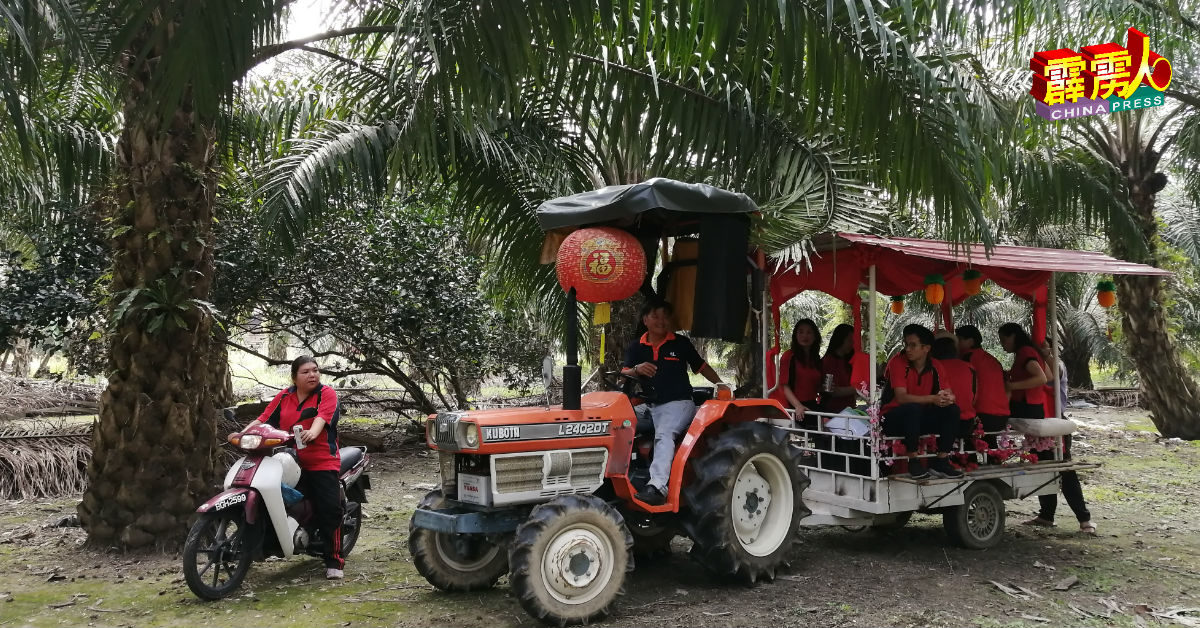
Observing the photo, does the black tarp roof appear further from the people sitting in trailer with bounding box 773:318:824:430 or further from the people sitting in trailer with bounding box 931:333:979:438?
the people sitting in trailer with bounding box 931:333:979:438

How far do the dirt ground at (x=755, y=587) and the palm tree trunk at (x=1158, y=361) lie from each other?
7.76 m

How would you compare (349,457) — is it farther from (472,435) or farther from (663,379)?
(663,379)

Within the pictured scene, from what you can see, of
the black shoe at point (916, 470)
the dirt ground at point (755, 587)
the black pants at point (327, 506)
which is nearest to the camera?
the dirt ground at point (755, 587)

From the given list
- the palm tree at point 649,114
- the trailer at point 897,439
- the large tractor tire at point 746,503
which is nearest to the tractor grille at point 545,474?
the large tractor tire at point 746,503

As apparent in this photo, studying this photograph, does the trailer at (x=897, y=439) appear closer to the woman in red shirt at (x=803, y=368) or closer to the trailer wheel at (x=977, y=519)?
the trailer wheel at (x=977, y=519)

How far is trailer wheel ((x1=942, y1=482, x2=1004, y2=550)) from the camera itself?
704cm

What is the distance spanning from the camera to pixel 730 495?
583cm

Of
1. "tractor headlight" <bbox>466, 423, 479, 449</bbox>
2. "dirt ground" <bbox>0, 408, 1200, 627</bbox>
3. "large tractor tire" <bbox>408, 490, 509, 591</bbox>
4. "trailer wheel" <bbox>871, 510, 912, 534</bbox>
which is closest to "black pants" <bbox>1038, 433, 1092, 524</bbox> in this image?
"dirt ground" <bbox>0, 408, 1200, 627</bbox>

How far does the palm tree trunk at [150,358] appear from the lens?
22.2ft

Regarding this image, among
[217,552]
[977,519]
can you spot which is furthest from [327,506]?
[977,519]

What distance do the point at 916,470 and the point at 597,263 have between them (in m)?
3.07

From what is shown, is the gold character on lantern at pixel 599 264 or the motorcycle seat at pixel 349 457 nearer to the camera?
the gold character on lantern at pixel 599 264

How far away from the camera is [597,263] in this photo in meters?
5.55

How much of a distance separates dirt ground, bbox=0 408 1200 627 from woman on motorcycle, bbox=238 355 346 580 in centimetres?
31
